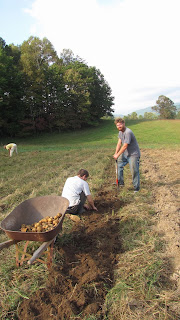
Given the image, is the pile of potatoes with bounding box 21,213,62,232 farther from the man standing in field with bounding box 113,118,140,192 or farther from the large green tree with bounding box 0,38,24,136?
the large green tree with bounding box 0,38,24,136

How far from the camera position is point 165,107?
68500 mm

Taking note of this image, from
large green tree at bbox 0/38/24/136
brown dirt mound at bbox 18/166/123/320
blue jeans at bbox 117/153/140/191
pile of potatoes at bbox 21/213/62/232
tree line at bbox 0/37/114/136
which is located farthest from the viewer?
tree line at bbox 0/37/114/136

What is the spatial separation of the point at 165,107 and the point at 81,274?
7206 centimetres

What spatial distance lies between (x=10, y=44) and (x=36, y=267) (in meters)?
41.7

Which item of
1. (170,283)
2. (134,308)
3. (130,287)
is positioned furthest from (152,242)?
(134,308)

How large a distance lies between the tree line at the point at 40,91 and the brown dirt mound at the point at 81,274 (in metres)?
27.7

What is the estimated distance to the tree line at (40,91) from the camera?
100ft

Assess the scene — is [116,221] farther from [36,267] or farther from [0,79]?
[0,79]

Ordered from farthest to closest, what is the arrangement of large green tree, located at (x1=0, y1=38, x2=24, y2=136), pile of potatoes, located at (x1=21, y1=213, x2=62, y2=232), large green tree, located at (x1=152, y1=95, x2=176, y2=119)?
1. large green tree, located at (x1=152, y1=95, x2=176, y2=119)
2. large green tree, located at (x1=0, y1=38, x2=24, y2=136)
3. pile of potatoes, located at (x1=21, y1=213, x2=62, y2=232)

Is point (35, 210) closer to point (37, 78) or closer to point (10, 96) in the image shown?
point (10, 96)

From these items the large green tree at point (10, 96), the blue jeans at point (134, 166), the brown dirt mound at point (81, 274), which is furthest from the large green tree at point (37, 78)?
the brown dirt mound at point (81, 274)

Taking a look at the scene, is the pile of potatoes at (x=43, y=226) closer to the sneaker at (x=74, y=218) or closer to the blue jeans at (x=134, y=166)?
the sneaker at (x=74, y=218)

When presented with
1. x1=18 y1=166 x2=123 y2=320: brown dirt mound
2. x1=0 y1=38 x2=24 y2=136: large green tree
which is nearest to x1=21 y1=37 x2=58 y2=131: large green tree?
x1=0 y1=38 x2=24 y2=136: large green tree

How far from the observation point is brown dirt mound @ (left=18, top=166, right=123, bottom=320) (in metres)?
2.58
